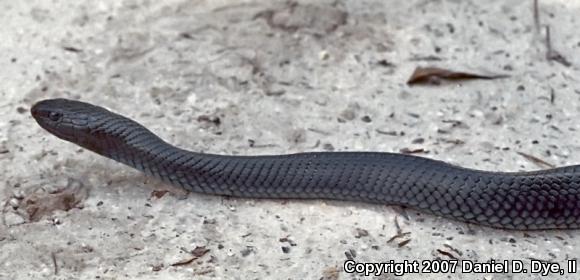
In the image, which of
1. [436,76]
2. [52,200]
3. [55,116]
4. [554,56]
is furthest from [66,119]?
[554,56]

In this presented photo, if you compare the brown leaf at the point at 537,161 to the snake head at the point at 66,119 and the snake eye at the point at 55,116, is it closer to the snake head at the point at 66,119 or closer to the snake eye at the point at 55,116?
the snake head at the point at 66,119

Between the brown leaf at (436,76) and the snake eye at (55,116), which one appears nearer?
the snake eye at (55,116)

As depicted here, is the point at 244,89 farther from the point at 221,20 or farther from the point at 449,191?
the point at 449,191

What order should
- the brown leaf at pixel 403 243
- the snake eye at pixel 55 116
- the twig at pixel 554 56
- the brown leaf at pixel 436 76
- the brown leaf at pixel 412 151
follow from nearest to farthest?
the brown leaf at pixel 403 243
the snake eye at pixel 55 116
the brown leaf at pixel 412 151
the brown leaf at pixel 436 76
the twig at pixel 554 56

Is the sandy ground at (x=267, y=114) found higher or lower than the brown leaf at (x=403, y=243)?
higher

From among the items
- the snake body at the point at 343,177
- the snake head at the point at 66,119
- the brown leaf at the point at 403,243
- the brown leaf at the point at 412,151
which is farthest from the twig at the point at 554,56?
the snake head at the point at 66,119
